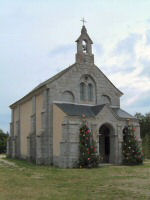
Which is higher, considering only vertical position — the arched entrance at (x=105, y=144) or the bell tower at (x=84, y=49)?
the bell tower at (x=84, y=49)

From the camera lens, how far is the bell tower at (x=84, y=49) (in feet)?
96.2

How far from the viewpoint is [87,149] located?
23.5 metres

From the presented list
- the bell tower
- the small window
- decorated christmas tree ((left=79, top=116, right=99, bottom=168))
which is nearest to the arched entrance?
the small window

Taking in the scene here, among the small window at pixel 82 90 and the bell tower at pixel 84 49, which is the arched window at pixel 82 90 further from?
the bell tower at pixel 84 49

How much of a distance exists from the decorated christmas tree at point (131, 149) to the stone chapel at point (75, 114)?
0.54 meters

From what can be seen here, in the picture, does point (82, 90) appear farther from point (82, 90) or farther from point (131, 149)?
point (131, 149)

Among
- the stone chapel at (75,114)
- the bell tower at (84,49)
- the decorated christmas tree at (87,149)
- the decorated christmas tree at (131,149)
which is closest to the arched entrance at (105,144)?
the stone chapel at (75,114)

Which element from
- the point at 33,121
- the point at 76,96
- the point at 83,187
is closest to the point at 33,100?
the point at 33,121

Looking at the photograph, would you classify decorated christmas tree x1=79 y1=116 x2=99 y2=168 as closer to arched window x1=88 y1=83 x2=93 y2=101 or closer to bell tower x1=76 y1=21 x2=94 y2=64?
arched window x1=88 y1=83 x2=93 y2=101

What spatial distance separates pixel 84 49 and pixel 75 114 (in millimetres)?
8723

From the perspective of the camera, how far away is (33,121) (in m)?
31.0

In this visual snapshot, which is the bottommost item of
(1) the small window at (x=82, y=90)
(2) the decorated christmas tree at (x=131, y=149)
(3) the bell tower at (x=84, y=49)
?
(2) the decorated christmas tree at (x=131, y=149)

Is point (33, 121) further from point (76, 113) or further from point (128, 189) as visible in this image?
point (128, 189)

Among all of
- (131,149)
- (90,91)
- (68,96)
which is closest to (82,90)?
(90,91)
